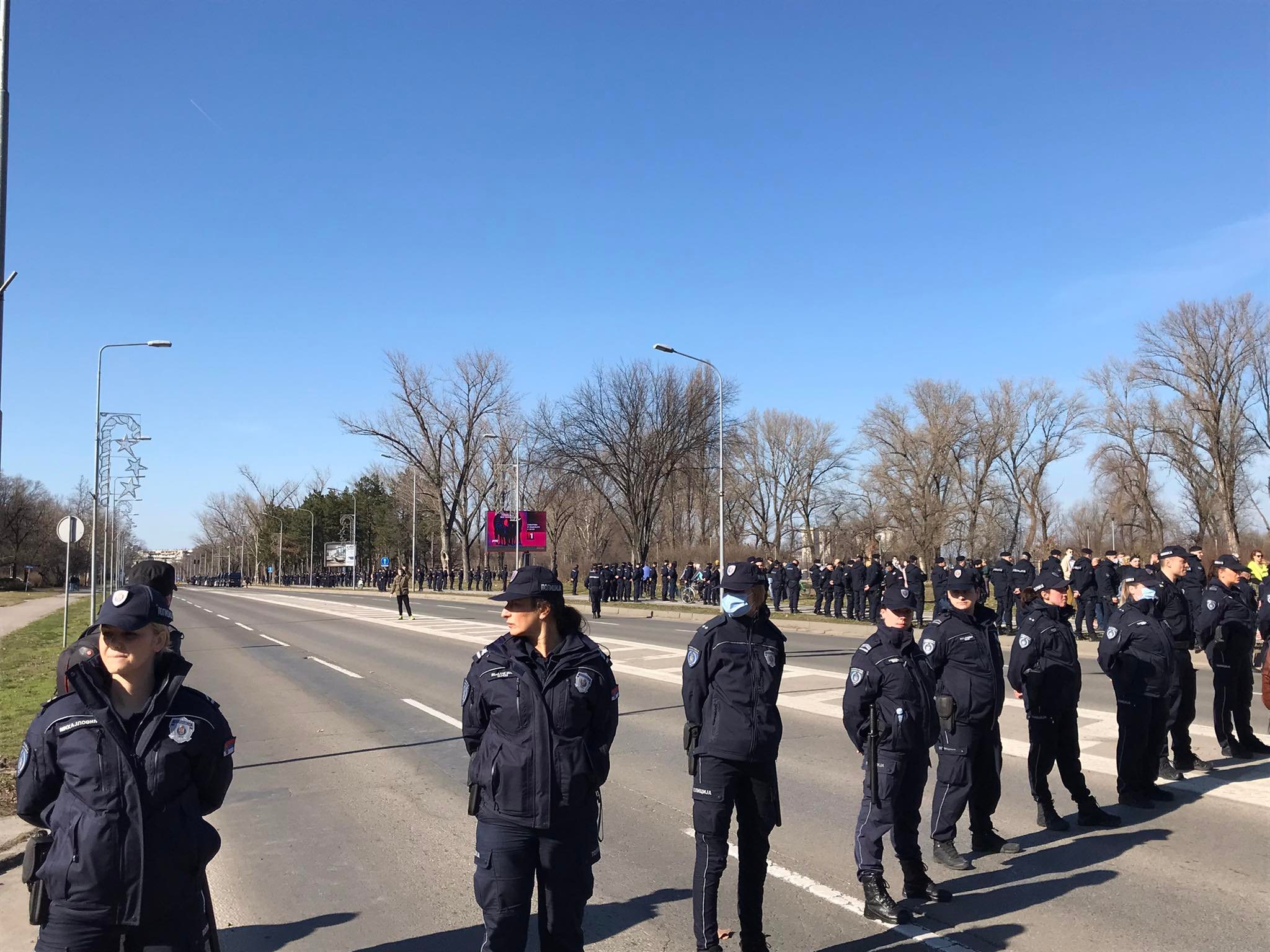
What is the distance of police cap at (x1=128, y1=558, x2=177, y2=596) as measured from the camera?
21.6 feet

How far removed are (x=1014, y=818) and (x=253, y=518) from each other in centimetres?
12156

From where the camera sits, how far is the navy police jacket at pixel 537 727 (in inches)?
140

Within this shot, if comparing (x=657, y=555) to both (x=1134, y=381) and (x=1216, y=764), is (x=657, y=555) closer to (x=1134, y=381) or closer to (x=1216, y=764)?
(x=1134, y=381)

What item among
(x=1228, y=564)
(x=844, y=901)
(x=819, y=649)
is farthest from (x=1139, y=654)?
(x=819, y=649)

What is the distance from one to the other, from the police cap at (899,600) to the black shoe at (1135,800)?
3467 millimetres

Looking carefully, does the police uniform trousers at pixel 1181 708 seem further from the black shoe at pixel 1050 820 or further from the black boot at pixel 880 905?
the black boot at pixel 880 905

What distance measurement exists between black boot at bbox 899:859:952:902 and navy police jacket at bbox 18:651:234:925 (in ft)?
12.6

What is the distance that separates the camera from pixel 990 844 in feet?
20.6

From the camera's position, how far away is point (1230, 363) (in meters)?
50.7

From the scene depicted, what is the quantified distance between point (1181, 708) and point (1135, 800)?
4.82ft

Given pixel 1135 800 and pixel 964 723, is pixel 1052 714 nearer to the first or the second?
pixel 964 723

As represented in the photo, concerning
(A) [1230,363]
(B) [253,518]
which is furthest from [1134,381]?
(B) [253,518]

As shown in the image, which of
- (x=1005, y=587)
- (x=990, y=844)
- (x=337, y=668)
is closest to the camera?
(x=990, y=844)

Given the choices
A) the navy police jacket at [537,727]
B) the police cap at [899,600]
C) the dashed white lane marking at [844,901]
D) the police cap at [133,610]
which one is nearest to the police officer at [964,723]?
the police cap at [899,600]
